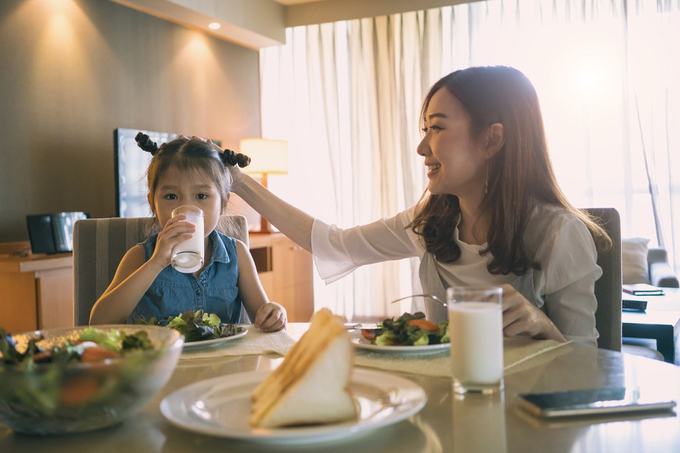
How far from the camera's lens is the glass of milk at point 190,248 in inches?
53.8

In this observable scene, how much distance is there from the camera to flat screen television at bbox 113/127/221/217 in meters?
3.97

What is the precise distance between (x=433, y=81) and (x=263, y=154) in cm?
157

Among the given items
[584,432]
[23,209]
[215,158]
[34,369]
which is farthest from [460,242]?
[23,209]

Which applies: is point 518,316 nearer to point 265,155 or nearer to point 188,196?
point 188,196

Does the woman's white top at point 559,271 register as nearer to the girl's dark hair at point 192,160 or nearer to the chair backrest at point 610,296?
the chair backrest at point 610,296

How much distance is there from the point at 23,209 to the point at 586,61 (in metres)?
4.17

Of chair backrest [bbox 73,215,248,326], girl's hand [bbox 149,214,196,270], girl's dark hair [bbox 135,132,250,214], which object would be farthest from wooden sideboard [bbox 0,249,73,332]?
girl's hand [bbox 149,214,196,270]

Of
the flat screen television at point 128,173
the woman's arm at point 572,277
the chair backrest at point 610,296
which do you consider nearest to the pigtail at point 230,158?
the woman's arm at point 572,277

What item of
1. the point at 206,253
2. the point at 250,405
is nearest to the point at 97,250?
the point at 206,253

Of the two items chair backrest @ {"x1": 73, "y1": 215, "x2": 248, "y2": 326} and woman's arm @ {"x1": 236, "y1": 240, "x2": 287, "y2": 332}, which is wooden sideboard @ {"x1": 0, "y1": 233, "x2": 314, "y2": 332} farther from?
woman's arm @ {"x1": 236, "y1": 240, "x2": 287, "y2": 332}

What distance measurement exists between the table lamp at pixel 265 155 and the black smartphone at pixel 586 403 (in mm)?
4372

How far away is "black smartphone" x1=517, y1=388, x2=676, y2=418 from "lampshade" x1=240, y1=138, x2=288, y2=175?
4.37 meters

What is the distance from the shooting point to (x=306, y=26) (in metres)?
5.84

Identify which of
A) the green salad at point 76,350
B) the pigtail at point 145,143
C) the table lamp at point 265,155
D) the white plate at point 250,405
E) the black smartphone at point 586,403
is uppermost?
the table lamp at point 265,155
